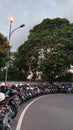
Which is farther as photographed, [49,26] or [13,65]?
[13,65]

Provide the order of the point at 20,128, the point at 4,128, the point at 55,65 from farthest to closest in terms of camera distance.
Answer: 1. the point at 55,65
2. the point at 20,128
3. the point at 4,128

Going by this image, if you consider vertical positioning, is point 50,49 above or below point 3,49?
above

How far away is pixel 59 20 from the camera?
5369 cm

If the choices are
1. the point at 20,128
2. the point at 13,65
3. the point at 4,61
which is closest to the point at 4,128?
the point at 20,128

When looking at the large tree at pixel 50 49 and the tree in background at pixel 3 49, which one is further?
the large tree at pixel 50 49

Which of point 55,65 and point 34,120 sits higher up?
point 55,65

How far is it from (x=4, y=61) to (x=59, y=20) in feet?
65.7

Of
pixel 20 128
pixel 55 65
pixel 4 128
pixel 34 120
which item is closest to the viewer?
→ pixel 4 128

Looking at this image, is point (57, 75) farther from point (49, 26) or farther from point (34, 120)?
point (34, 120)

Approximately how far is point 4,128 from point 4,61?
88.0 feet

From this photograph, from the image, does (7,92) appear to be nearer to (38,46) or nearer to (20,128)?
(20,128)

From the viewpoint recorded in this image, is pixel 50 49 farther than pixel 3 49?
Yes

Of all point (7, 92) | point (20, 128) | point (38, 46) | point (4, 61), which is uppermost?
point (38, 46)

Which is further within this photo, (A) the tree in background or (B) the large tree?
(B) the large tree
